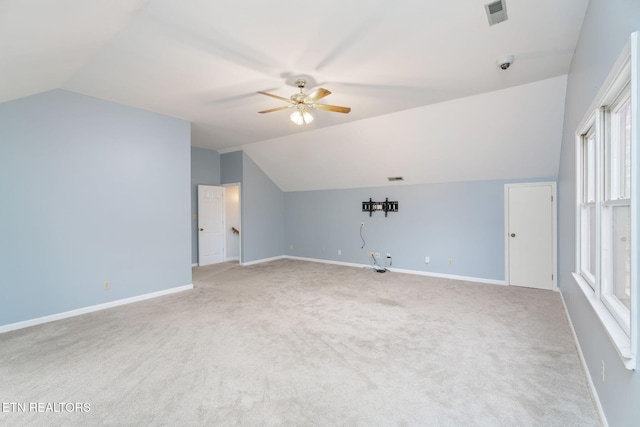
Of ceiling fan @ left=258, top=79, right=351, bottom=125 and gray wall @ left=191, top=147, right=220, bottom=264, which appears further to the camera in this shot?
gray wall @ left=191, top=147, right=220, bottom=264

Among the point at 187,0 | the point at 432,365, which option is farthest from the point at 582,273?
the point at 187,0

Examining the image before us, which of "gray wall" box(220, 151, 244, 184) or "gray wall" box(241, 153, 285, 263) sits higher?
"gray wall" box(220, 151, 244, 184)

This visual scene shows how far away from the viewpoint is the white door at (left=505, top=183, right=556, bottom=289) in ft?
16.0

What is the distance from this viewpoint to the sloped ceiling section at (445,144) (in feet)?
13.2

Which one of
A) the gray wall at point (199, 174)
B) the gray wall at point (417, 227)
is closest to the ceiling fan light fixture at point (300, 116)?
the gray wall at point (417, 227)

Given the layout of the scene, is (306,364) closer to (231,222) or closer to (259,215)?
(259,215)

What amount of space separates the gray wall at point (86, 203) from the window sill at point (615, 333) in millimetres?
5270

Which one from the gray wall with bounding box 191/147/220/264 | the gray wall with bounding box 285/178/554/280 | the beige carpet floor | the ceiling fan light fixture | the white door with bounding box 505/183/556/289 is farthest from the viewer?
the gray wall with bounding box 191/147/220/264

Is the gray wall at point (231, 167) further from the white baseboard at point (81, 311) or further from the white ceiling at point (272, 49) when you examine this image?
the white baseboard at point (81, 311)

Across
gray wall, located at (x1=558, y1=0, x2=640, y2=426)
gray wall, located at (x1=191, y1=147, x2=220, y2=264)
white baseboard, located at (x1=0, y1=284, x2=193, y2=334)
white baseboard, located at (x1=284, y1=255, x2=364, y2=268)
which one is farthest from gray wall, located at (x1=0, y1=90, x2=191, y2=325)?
gray wall, located at (x1=558, y1=0, x2=640, y2=426)

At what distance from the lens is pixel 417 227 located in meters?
6.11

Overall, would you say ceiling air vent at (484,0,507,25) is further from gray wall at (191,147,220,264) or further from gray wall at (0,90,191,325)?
gray wall at (191,147,220,264)

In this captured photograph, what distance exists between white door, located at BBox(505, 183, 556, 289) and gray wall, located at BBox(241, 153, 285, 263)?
5.50 meters

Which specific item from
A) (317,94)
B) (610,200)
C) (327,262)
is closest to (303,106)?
(317,94)
